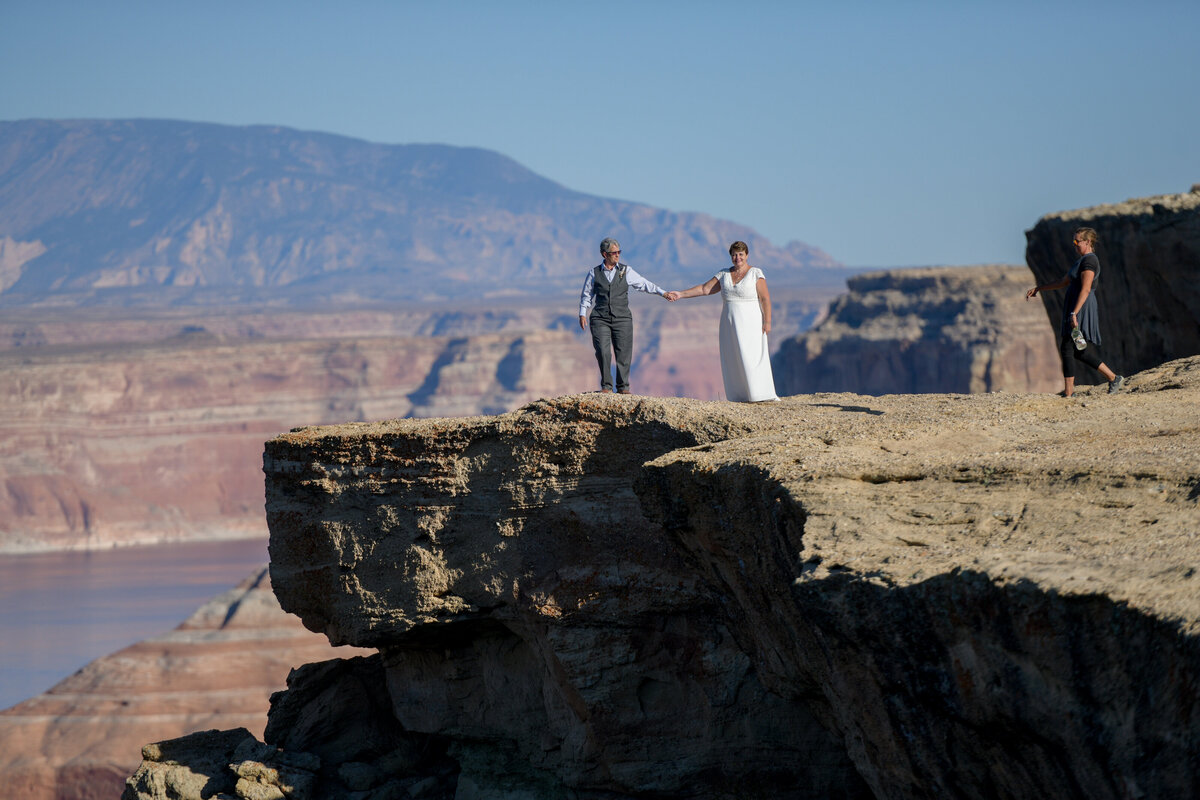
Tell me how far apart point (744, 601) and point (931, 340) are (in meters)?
59.1

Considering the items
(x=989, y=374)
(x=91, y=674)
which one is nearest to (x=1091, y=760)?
(x=91, y=674)

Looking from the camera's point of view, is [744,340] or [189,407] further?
[189,407]

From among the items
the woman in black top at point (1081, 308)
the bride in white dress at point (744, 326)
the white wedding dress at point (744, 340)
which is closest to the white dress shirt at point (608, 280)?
the bride in white dress at point (744, 326)

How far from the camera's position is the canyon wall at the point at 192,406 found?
89875mm

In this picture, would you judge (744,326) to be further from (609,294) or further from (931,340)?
(931,340)

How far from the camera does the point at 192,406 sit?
9775cm

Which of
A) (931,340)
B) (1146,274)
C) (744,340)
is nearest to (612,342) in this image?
(744,340)

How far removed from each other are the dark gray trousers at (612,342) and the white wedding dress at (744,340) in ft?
3.38

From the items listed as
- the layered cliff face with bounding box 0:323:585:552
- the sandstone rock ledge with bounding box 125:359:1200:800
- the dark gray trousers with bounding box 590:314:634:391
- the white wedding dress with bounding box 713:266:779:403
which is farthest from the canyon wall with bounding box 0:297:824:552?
the sandstone rock ledge with bounding box 125:359:1200:800

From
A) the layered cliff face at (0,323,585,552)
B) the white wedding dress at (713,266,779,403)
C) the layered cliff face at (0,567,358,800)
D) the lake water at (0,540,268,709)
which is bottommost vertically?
the lake water at (0,540,268,709)

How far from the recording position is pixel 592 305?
43.7 feet

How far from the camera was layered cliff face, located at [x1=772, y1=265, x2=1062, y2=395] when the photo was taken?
6194 cm

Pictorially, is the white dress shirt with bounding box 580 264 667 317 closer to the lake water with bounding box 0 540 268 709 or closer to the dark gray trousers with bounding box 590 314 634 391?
the dark gray trousers with bounding box 590 314 634 391

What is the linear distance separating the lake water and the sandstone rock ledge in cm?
5144
